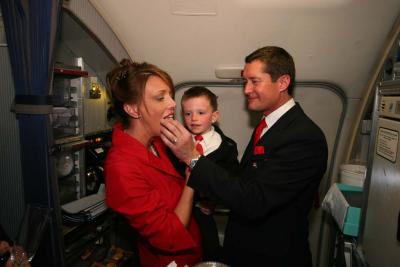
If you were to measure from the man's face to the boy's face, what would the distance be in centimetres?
39

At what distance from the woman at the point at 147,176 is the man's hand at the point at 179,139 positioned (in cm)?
12

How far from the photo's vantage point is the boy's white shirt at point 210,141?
6.74 ft

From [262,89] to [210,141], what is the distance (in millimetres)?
551

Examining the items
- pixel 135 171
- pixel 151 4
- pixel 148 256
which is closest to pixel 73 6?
pixel 151 4

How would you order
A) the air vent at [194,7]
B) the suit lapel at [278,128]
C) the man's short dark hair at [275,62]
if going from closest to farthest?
the suit lapel at [278,128], the man's short dark hair at [275,62], the air vent at [194,7]

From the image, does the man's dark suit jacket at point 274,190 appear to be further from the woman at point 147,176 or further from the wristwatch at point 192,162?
the woman at point 147,176

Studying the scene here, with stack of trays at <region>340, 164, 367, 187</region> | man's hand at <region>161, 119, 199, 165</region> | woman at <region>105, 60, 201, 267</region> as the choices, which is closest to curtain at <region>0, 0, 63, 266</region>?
woman at <region>105, 60, 201, 267</region>

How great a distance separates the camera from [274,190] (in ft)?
4.69

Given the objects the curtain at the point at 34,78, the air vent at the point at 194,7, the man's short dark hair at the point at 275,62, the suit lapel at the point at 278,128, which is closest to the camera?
the curtain at the point at 34,78

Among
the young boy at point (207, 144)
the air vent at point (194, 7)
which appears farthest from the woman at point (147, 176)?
the air vent at point (194, 7)

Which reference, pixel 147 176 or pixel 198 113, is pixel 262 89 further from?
pixel 147 176

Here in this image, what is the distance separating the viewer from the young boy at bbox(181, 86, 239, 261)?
1919mm

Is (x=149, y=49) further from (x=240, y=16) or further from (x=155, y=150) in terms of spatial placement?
(x=155, y=150)

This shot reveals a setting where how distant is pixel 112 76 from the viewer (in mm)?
1569
